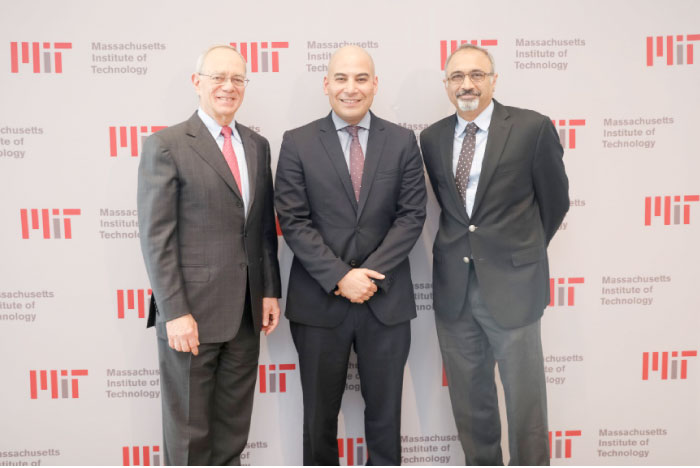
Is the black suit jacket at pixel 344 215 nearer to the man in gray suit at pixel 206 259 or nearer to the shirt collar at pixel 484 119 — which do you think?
the man in gray suit at pixel 206 259

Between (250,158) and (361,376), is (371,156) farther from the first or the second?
(361,376)

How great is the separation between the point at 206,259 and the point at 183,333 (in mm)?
292

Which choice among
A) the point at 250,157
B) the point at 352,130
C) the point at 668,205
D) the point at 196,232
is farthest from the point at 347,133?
the point at 668,205

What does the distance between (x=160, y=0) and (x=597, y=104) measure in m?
A: 2.26

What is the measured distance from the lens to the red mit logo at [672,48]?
2617 millimetres

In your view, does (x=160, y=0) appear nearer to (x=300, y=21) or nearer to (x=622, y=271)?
(x=300, y=21)

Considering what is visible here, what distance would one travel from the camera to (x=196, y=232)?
77.9 inches

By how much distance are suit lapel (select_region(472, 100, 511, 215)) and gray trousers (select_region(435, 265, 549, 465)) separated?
1.12 ft

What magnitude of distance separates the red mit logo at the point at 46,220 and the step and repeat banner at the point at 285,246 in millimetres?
10

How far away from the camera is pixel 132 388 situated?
2.66 metres

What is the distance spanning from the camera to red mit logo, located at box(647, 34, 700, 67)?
2617 millimetres

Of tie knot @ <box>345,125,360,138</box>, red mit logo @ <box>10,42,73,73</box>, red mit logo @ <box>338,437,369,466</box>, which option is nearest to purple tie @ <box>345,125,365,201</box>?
tie knot @ <box>345,125,360,138</box>

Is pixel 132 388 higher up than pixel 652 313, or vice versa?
pixel 652 313

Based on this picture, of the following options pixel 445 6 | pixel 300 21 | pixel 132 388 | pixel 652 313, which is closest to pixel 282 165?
pixel 300 21
